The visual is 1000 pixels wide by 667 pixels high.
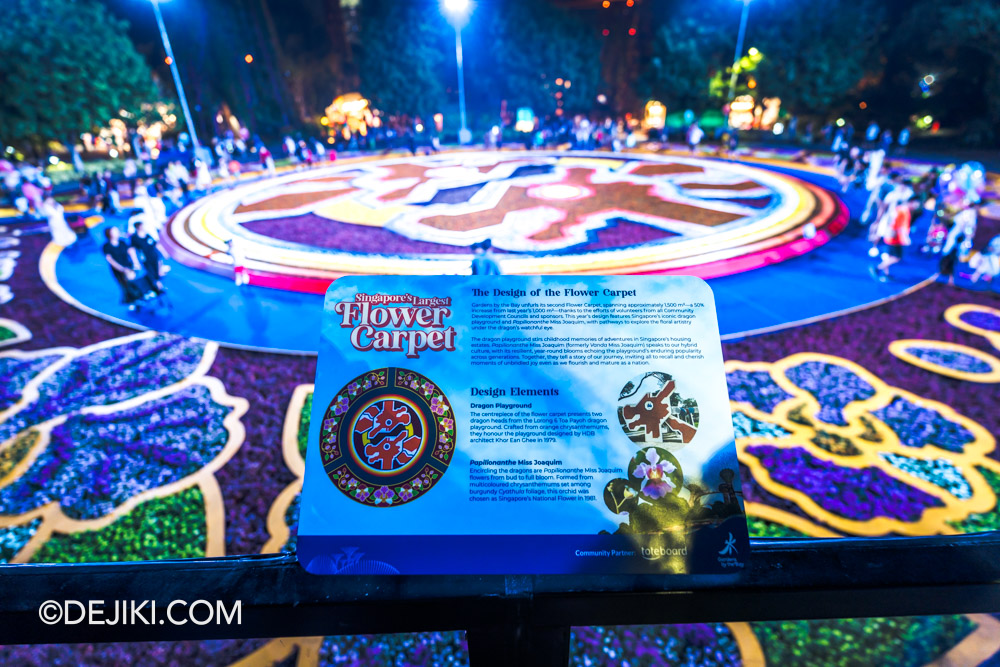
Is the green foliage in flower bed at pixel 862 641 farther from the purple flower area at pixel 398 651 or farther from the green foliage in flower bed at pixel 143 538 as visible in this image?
the green foliage in flower bed at pixel 143 538

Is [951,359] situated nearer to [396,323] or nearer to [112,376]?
[396,323]

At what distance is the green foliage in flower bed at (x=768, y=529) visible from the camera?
135 inches

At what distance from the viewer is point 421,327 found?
53.7 inches

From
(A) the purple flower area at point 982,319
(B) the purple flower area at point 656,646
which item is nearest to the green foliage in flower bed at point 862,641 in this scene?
(B) the purple flower area at point 656,646

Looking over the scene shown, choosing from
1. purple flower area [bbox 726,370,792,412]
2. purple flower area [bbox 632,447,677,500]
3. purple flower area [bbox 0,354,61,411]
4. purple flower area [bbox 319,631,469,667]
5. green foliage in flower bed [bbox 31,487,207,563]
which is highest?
purple flower area [bbox 632,447,677,500]

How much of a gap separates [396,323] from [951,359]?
6.78 m

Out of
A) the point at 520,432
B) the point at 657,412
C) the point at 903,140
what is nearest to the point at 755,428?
the point at 657,412

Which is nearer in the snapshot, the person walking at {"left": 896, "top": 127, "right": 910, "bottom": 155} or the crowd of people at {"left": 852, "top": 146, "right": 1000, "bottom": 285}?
the crowd of people at {"left": 852, "top": 146, "right": 1000, "bottom": 285}

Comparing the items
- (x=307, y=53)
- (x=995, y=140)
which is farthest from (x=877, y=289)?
(x=307, y=53)

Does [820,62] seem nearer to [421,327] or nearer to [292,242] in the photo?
[292,242]

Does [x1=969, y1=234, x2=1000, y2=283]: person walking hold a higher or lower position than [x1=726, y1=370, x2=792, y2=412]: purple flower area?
higher

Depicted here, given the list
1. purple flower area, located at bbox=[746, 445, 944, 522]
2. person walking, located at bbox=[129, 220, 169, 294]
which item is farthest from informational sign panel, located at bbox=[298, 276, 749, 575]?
person walking, located at bbox=[129, 220, 169, 294]

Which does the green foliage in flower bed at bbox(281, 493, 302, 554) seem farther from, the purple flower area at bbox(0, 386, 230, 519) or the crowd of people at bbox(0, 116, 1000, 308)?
the crowd of people at bbox(0, 116, 1000, 308)

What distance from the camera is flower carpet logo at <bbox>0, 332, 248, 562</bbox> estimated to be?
12.7 feet
